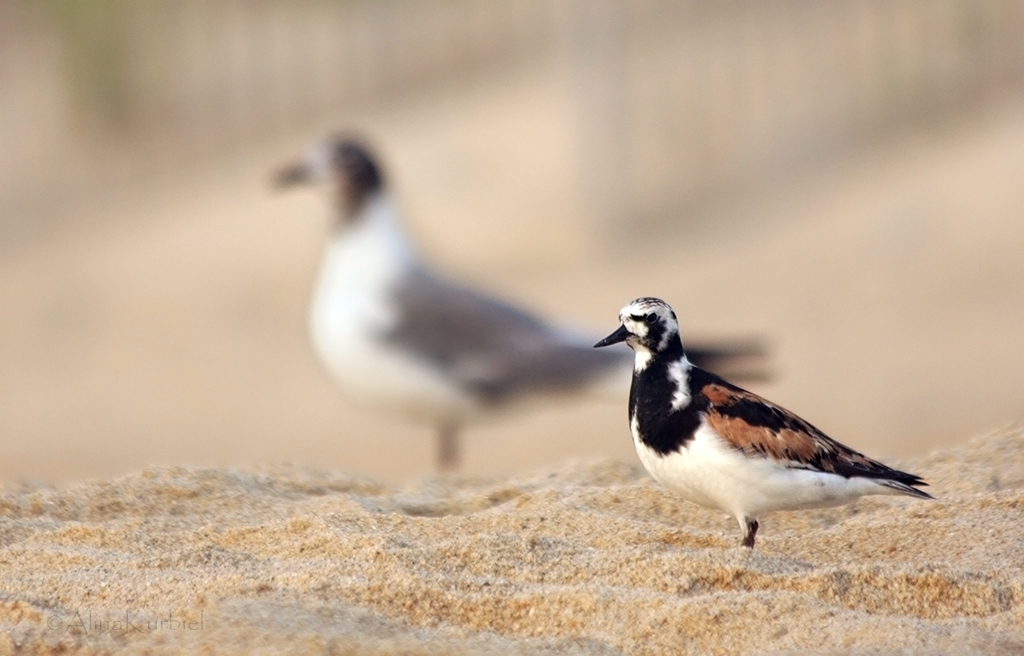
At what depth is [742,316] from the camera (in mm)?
11656

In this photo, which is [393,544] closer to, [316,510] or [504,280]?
[316,510]

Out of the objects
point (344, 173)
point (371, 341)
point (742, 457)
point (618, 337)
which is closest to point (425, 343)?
point (371, 341)

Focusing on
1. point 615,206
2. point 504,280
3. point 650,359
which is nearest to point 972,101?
point 615,206

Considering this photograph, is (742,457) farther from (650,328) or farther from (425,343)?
(425,343)

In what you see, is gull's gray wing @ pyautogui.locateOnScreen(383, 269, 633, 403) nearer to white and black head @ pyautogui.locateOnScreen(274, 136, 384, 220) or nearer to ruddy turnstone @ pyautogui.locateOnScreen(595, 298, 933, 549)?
white and black head @ pyautogui.locateOnScreen(274, 136, 384, 220)

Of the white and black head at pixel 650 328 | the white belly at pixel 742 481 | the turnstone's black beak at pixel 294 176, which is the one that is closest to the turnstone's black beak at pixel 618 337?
the white and black head at pixel 650 328

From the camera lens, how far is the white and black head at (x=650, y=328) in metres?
4.28

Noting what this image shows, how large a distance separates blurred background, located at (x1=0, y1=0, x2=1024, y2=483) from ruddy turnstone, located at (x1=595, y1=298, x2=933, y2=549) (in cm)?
528

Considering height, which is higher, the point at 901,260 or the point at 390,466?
the point at 901,260

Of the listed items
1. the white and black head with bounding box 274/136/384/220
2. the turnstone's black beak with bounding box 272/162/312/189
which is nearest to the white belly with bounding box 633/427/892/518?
the white and black head with bounding box 274/136/384/220

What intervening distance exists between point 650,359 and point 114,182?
12091mm

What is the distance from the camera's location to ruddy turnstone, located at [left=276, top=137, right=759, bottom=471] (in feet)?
26.3

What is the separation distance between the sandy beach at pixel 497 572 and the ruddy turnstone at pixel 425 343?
3021 millimetres

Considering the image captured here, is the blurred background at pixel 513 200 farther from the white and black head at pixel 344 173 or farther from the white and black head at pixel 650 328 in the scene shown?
the white and black head at pixel 650 328
